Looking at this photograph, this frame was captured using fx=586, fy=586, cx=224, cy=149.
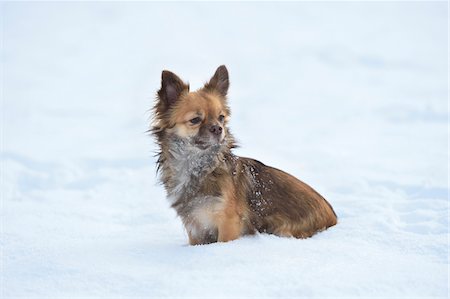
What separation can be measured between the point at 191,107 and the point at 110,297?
1706 millimetres

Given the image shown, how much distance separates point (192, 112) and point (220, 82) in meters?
0.50

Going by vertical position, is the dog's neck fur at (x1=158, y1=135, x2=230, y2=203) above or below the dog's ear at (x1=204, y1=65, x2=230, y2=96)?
below

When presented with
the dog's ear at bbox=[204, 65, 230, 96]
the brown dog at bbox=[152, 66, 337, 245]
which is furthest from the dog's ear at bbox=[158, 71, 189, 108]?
the dog's ear at bbox=[204, 65, 230, 96]

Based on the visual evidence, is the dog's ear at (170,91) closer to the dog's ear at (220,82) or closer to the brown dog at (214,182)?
the brown dog at (214,182)

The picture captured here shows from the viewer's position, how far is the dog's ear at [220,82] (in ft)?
→ 15.7

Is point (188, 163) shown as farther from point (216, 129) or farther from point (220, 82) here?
point (220, 82)

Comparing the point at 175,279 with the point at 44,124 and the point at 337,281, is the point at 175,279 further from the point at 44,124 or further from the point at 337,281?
the point at 44,124

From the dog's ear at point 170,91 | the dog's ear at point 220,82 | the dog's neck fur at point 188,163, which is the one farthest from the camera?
the dog's ear at point 220,82

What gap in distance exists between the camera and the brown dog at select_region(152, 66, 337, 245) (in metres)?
4.34

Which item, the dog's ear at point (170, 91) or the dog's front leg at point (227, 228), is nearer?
the dog's front leg at point (227, 228)

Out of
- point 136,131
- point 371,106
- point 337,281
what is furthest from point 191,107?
point 371,106

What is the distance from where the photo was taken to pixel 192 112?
443 centimetres

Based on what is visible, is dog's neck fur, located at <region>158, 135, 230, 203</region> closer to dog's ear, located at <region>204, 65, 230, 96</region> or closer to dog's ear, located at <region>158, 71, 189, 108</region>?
dog's ear, located at <region>158, 71, 189, 108</region>

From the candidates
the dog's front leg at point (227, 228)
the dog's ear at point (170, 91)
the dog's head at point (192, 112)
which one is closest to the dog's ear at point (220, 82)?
the dog's head at point (192, 112)
